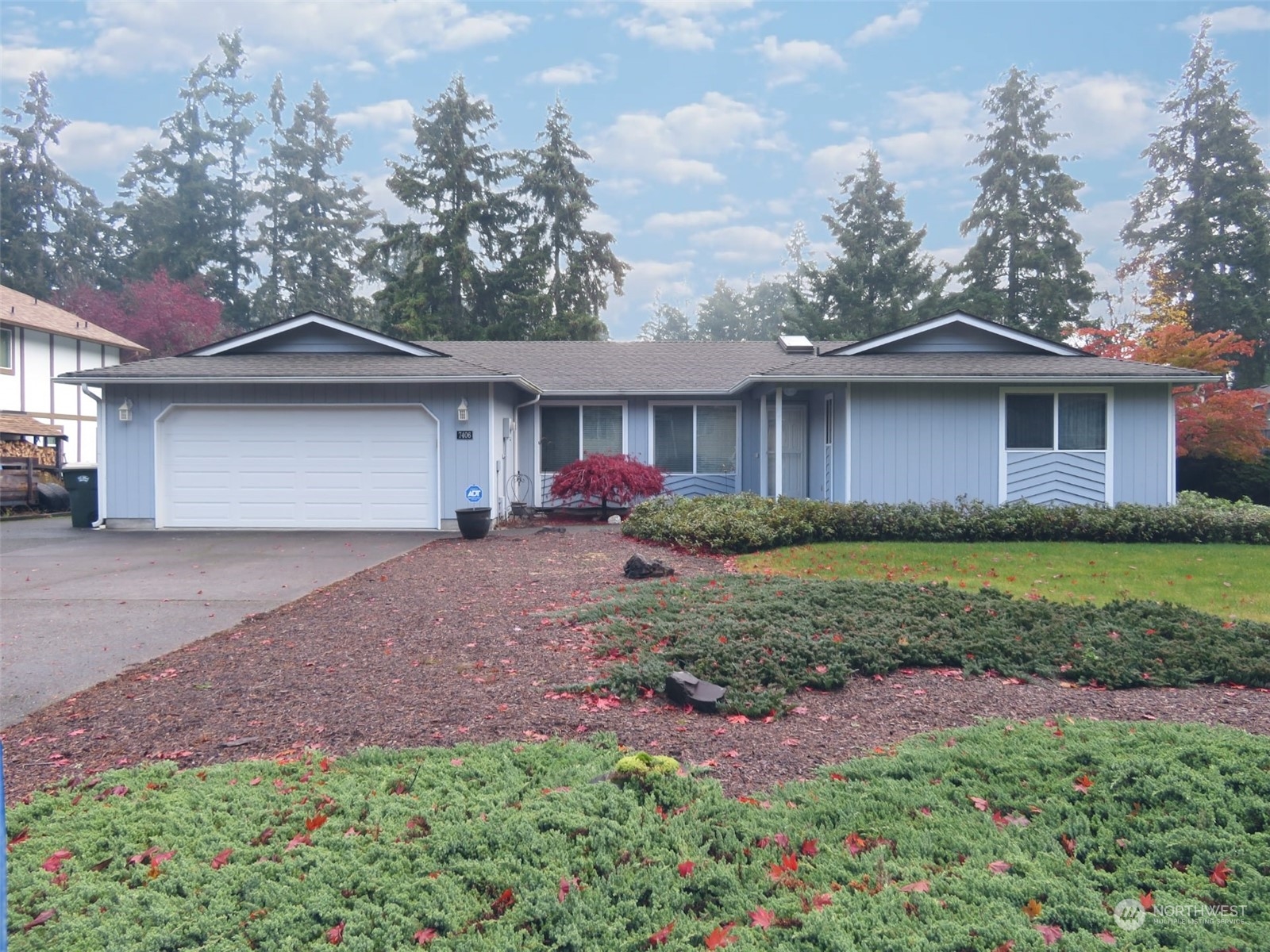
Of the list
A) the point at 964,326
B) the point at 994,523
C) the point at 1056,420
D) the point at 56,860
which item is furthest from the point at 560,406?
the point at 56,860

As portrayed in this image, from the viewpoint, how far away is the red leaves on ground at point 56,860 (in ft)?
9.26

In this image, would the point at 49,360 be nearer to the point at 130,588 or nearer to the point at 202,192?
the point at 202,192

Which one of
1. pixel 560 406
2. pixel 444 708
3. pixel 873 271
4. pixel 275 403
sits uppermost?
pixel 873 271

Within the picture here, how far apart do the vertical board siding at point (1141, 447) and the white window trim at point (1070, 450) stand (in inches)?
1.9

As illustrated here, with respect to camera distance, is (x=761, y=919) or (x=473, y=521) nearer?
(x=761, y=919)

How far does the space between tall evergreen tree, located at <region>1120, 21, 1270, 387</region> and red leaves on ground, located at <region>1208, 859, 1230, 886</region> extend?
32988 mm

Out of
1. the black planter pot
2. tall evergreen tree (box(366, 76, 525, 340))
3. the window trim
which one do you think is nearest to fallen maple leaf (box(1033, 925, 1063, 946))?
the black planter pot

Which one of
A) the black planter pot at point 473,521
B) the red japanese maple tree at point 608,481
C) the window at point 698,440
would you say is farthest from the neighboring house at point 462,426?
the window at point 698,440

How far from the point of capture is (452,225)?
30.0m

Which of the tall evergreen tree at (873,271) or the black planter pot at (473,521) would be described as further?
the tall evergreen tree at (873,271)

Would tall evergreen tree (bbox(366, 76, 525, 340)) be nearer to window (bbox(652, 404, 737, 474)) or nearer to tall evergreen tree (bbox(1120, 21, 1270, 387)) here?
window (bbox(652, 404, 737, 474))

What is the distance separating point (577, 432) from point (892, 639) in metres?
11.1

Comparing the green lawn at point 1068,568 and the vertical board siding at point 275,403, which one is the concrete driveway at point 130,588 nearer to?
the vertical board siding at point 275,403

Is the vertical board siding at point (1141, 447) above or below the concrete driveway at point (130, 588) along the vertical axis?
above
